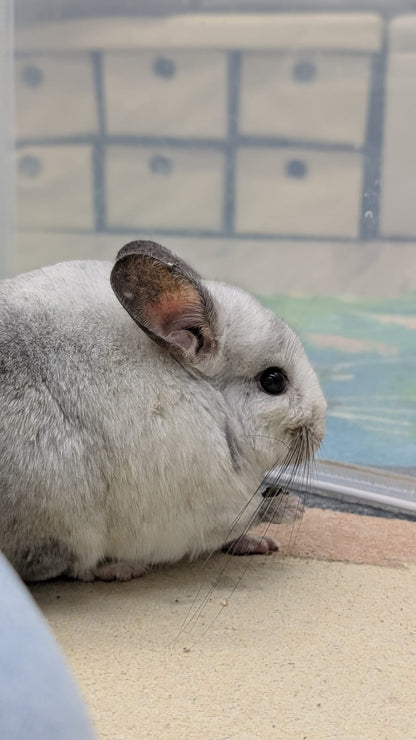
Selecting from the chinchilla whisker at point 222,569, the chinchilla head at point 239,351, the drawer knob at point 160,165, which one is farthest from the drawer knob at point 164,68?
the chinchilla whisker at point 222,569

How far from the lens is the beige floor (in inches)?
63.2

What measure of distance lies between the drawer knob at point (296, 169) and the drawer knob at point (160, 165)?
21.5 inches

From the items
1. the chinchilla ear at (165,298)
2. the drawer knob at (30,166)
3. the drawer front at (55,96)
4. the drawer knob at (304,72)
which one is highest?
the drawer knob at (304,72)

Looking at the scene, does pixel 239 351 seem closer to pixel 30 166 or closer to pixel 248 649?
pixel 248 649

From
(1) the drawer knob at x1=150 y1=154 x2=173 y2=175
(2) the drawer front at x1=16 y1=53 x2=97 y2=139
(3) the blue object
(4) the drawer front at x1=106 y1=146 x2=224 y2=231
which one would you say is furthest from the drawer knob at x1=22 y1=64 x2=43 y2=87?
(3) the blue object

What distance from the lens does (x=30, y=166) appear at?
155 inches

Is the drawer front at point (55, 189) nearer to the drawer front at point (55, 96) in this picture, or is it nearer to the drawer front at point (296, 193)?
the drawer front at point (55, 96)

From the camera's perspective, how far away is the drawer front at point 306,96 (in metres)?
3.67

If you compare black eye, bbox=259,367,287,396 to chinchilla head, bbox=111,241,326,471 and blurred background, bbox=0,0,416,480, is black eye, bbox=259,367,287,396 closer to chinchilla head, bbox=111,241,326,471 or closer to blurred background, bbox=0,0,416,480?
chinchilla head, bbox=111,241,326,471

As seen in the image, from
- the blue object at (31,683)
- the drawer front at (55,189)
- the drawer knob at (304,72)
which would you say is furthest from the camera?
the drawer front at (55,189)

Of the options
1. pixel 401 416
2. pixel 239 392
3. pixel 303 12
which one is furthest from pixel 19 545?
pixel 303 12

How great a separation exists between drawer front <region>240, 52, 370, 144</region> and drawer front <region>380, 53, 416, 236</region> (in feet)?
0.50

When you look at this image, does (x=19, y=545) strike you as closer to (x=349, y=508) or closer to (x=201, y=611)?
(x=201, y=611)

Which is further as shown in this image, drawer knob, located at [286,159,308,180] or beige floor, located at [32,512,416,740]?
drawer knob, located at [286,159,308,180]
